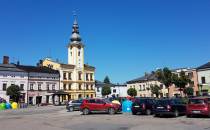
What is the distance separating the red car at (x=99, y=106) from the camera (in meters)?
31.0

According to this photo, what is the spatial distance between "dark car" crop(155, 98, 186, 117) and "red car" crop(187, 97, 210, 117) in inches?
50.0

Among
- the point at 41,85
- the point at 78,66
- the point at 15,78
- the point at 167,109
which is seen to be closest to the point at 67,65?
the point at 78,66

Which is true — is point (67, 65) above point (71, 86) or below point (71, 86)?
above

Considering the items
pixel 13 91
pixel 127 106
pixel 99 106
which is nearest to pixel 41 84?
pixel 13 91

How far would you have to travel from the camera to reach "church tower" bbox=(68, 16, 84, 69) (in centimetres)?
8525

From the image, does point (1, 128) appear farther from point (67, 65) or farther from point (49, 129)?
point (67, 65)

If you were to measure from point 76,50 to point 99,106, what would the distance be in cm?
5473

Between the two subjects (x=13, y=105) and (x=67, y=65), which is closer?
(x=13, y=105)

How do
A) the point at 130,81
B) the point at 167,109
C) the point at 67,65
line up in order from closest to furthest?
the point at 167,109, the point at 67,65, the point at 130,81

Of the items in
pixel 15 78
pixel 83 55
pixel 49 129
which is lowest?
pixel 49 129

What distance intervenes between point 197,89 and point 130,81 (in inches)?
1042

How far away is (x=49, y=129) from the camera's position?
1872 cm

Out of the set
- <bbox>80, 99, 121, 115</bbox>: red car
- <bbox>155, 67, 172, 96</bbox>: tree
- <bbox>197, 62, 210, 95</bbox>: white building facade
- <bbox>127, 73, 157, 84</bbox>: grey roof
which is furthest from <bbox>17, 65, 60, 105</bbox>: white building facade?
<bbox>80, 99, 121, 115</bbox>: red car

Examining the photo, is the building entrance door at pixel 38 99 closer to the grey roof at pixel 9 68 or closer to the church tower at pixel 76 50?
the grey roof at pixel 9 68
